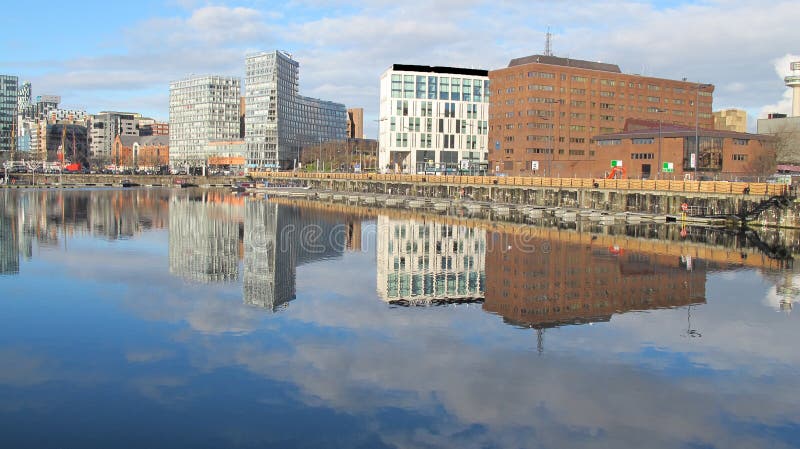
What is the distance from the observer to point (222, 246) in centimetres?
6003

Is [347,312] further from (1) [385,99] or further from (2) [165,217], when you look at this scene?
(1) [385,99]

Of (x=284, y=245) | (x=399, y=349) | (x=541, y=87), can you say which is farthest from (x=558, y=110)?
(x=399, y=349)

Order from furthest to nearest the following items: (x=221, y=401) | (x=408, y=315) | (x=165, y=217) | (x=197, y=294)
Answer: (x=165, y=217) < (x=197, y=294) < (x=408, y=315) < (x=221, y=401)

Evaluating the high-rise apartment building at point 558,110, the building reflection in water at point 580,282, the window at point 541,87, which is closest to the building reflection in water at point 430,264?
the building reflection in water at point 580,282

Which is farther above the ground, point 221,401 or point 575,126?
point 575,126

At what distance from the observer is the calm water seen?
61.1 feet

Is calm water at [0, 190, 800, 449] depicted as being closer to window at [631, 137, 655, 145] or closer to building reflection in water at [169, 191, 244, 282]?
building reflection in water at [169, 191, 244, 282]

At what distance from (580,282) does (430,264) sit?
498 inches

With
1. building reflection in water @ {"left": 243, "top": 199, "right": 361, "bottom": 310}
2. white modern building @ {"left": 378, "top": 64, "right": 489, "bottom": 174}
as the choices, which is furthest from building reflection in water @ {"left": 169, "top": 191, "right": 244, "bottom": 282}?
white modern building @ {"left": 378, "top": 64, "right": 489, "bottom": 174}

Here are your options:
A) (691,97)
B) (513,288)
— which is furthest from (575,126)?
(513,288)

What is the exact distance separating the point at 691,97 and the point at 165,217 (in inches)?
5115

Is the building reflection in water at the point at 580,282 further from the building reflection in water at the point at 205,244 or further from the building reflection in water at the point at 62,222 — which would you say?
the building reflection in water at the point at 62,222

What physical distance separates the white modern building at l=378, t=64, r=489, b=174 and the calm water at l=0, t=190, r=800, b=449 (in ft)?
376

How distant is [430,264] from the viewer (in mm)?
50312
